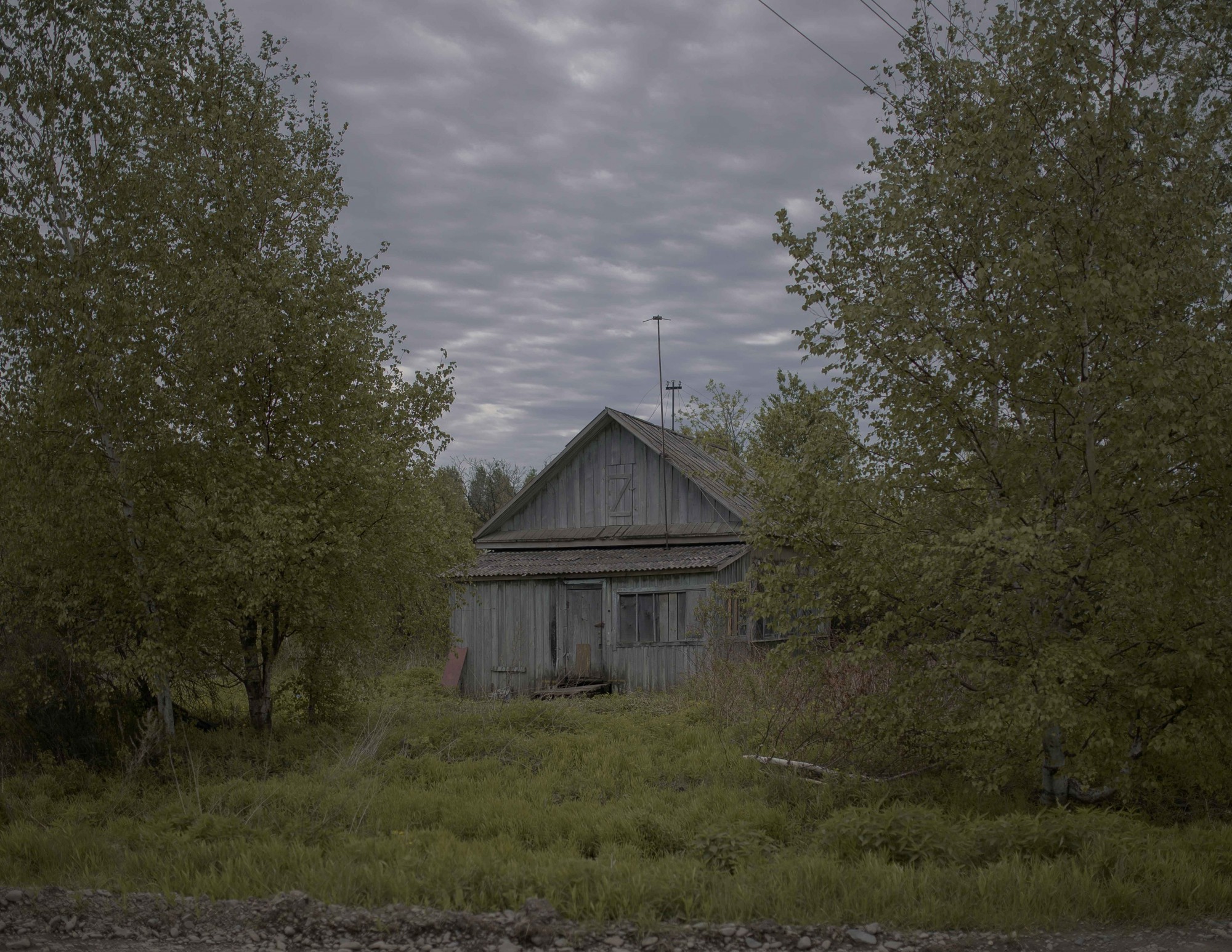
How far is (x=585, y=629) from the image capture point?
2148 centimetres

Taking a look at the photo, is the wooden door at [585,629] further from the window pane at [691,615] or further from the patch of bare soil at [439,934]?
the patch of bare soil at [439,934]

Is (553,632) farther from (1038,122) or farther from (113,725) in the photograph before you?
(1038,122)

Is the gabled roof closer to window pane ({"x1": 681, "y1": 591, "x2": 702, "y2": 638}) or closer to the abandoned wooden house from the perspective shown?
the abandoned wooden house

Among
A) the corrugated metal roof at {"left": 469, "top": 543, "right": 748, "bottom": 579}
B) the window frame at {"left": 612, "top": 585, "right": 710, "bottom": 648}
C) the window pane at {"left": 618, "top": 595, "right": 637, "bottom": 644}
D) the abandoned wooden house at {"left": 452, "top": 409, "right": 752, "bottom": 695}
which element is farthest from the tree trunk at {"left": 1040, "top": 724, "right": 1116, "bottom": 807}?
the window pane at {"left": 618, "top": 595, "right": 637, "bottom": 644}

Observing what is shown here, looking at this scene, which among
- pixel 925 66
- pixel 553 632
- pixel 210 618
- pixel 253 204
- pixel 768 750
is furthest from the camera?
pixel 553 632

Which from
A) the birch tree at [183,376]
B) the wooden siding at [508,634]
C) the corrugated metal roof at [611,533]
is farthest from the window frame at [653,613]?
the birch tree at [183,376]

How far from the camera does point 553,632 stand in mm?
21719

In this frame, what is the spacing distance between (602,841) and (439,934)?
7.51ft

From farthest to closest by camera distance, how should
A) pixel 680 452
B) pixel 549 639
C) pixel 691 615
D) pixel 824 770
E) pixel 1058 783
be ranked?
pixel 680 452, pixel 549 639, pixel 691 615, pixel 824 770, pixel 1058 783

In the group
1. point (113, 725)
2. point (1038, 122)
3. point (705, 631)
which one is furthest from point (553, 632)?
Result: point (1038, 122)

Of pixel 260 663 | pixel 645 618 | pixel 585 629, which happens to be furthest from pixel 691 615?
pixel 260 663

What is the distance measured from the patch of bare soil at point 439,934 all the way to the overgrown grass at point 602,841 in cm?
21

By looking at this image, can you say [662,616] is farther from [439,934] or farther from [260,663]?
[439,934]

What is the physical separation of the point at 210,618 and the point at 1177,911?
33.4ft
